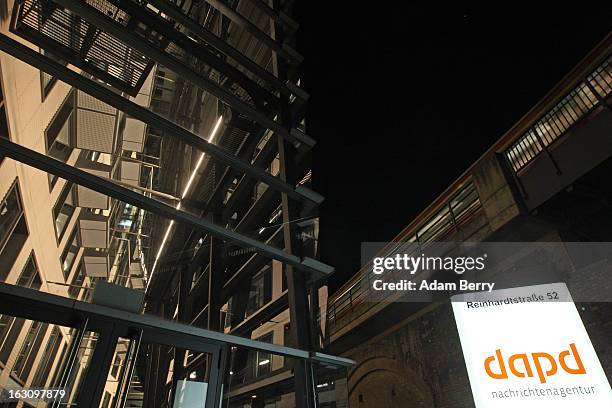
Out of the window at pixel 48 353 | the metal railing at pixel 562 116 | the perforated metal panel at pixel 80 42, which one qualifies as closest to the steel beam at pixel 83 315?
the window at pixel 48 353

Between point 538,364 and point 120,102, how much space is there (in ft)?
23.1

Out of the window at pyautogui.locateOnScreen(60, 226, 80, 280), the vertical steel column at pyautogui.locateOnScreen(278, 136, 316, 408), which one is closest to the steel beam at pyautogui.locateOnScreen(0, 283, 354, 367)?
the vertical steel column at pyautogui.locateOnScreen(278, 136, 316, 408)

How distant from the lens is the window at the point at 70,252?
7.58m

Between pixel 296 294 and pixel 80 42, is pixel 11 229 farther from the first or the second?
pixel 296 294

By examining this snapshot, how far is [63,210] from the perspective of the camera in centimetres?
761

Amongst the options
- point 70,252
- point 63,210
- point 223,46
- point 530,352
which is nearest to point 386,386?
point 530,352

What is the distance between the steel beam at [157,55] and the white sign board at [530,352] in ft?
17.0

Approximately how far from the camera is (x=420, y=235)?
959cm

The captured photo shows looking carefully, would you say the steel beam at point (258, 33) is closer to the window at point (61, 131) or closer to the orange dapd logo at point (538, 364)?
the window at point (61, 131)

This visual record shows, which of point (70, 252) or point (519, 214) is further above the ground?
point (70, 252)

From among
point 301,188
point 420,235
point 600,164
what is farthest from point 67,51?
point 420,235

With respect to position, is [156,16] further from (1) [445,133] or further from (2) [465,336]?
(2) [465,336]

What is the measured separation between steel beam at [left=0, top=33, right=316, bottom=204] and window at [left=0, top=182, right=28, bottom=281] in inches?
80.0

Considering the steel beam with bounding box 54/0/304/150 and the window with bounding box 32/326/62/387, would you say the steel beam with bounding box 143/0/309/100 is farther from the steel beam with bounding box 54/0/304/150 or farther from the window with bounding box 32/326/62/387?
the window with bounding box 32/326/62/387
